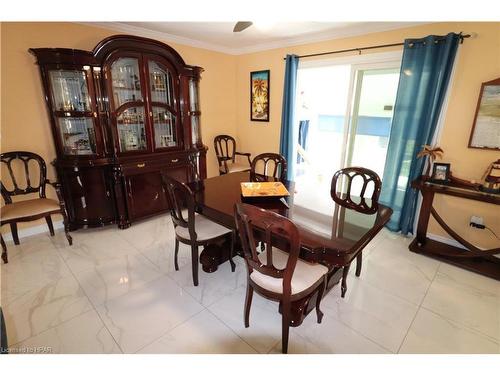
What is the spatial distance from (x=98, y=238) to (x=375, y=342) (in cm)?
274

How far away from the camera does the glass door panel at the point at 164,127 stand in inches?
119

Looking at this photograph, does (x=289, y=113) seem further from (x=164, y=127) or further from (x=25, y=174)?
(x=25, y=174)

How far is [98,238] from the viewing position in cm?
267

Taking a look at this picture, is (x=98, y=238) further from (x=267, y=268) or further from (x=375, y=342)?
(x=375, y=342)

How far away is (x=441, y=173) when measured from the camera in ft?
7.60

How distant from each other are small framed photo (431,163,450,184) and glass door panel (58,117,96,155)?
3.50 metres

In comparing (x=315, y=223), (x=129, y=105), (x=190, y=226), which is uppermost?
(x=129, y=105)

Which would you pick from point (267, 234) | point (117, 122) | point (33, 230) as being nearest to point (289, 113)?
point (117, 122)

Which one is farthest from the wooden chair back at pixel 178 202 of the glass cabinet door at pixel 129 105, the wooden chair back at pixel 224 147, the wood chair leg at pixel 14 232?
the wooden chair back at pixel 224 147

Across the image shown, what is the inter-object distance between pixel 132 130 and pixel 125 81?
0.54 metres

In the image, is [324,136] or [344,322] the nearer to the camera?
[344,322]

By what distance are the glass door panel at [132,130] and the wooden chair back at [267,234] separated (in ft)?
7.05

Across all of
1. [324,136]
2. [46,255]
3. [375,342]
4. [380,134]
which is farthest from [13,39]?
[324,136]

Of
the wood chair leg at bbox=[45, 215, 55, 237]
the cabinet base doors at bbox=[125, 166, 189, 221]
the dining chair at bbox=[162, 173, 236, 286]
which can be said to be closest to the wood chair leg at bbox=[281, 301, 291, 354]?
the dining chair at bbox=[162, 173, 236, 286]
